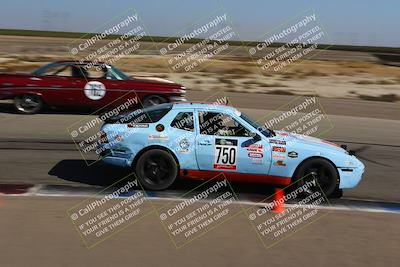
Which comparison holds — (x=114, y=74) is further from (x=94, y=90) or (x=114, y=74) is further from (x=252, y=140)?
(x=252, y=140)

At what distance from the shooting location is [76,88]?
1312cm

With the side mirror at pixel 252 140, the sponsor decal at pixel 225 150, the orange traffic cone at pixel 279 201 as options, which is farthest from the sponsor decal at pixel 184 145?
the orange traffic cone at pixel 279 201

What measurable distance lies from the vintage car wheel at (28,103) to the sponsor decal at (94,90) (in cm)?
127

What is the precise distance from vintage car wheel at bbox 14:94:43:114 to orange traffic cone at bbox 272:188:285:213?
26.7ft

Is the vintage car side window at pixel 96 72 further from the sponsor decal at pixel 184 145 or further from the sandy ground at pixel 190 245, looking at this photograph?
the sandy ground at pixel 190 245

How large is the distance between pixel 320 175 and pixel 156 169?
2460 mm

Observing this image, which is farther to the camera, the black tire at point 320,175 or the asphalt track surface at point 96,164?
the asphalt track surface at point 96,164

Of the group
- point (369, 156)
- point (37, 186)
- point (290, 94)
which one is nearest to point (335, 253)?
point (37, 186)

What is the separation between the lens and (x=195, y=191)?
7.61 meters

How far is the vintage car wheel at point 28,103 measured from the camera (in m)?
13.2

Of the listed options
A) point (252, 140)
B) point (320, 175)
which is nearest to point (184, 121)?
point (252, 140)

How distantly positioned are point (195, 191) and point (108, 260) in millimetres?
2899

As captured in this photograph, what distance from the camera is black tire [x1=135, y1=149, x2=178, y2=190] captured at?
7379mm

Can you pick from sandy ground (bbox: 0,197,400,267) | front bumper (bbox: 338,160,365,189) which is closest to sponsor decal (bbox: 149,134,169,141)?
sandy ground (bbox: 0,197,400,267)
